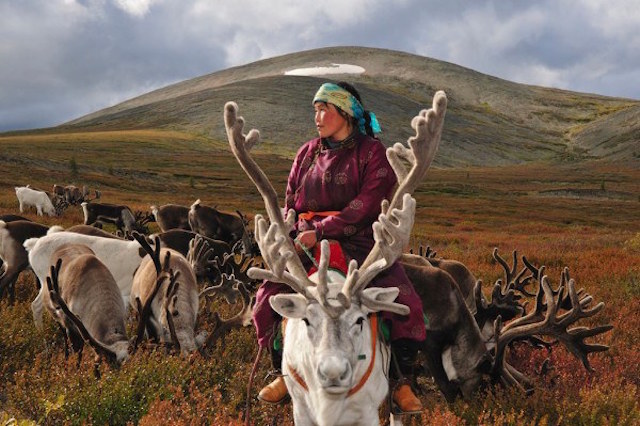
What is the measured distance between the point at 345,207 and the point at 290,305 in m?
1.15

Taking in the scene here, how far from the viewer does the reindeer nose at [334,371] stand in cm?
296

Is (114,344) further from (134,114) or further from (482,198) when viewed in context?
(134,114)

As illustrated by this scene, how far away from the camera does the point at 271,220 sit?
164 inches

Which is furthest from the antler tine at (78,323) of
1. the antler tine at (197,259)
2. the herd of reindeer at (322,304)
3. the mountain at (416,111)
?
the mountain at (416,111)

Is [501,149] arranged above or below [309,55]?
below

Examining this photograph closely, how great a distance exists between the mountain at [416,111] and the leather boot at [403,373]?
97288mm

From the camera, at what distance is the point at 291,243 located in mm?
3928

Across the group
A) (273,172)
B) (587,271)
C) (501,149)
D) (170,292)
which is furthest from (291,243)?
(501,149)

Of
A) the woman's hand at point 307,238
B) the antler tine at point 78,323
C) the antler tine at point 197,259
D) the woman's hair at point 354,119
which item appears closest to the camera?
the woman's hand at point 307,238

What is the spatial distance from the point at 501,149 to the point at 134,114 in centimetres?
9747

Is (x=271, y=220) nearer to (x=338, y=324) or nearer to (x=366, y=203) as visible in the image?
(x=366, y=203)

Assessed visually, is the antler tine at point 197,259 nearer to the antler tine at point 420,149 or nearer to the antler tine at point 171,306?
the antler tine at point 171,306

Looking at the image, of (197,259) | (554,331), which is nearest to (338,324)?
(554,331)

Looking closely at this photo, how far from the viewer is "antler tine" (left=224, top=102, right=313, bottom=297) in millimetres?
3527
